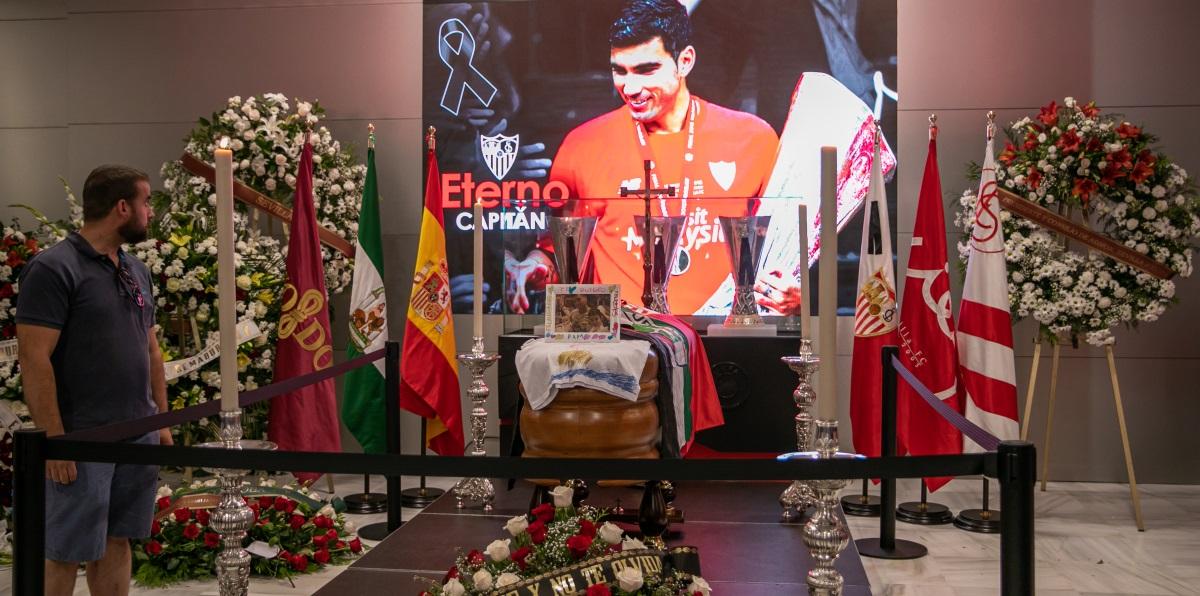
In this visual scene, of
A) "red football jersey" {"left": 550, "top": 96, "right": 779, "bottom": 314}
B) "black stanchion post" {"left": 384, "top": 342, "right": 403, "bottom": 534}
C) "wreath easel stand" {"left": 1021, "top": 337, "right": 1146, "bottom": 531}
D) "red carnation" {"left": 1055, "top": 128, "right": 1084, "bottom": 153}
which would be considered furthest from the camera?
"red football jersey" {"left": 550, "top": 96, "right": 779, "bottom": 314}

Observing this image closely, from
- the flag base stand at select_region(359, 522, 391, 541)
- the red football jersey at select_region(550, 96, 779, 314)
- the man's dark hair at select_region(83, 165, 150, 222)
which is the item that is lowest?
the flag base stand at select_region(359, 522, 391, 541)

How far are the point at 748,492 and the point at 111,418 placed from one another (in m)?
3.17

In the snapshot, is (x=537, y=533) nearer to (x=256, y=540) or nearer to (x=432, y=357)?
(x=256, y=540)

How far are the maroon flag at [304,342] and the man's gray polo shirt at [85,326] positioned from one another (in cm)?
215

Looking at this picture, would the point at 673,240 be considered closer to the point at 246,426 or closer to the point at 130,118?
the point at 246,426

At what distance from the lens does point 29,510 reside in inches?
94.3

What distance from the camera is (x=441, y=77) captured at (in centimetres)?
707

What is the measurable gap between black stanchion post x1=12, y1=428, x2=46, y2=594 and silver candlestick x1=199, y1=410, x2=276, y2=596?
366 mm

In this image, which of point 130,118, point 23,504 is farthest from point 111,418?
point 130,118

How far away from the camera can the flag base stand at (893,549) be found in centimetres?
491

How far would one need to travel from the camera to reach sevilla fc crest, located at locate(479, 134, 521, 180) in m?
6.99

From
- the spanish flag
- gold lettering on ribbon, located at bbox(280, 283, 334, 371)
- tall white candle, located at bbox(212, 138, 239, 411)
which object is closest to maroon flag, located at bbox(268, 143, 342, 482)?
gold lettering on ribbon, located at bbox(280, 283, 334, 371)

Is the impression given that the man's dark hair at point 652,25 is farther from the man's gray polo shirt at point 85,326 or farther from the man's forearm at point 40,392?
the man's forearm at point 40,392

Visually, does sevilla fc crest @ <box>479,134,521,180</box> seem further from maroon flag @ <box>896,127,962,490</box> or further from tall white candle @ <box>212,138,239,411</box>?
tall white candle @ <box>212,138,239,411</box>
